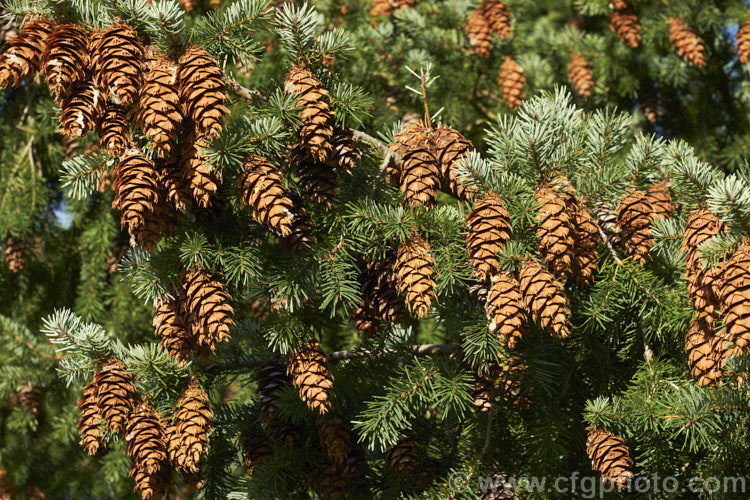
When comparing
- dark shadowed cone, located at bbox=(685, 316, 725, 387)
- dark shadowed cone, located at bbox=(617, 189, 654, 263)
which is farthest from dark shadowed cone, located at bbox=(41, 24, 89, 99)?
dark shadowed cone, located at bbox=(685, 316, 725, 387)

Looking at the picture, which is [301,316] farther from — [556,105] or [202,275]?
[556,105]

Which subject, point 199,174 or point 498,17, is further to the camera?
point 498,17

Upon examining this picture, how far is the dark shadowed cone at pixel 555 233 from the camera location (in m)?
1.28

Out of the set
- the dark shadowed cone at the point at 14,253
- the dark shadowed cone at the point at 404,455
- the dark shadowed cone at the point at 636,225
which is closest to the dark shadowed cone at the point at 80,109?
the dark shadowed cone at the point at 404,455

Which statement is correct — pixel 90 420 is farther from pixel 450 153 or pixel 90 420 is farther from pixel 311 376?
pixel 450 153

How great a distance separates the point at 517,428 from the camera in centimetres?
161

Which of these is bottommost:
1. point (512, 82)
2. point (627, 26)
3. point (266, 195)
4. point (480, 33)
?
point (266, 195)

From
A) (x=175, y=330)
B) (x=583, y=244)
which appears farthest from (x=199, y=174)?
(x=583, y=244)

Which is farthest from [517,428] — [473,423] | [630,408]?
[630,408]

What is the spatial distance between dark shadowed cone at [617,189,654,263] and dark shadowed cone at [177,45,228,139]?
0.86 meters

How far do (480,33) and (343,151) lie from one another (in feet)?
5.28

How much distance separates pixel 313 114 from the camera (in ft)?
4.45

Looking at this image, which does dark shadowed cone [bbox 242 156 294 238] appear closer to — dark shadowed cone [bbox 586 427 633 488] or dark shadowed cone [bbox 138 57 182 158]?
dark shadowed cone [bbox 138 57 182 158]

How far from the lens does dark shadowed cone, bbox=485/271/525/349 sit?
4.08 feet
